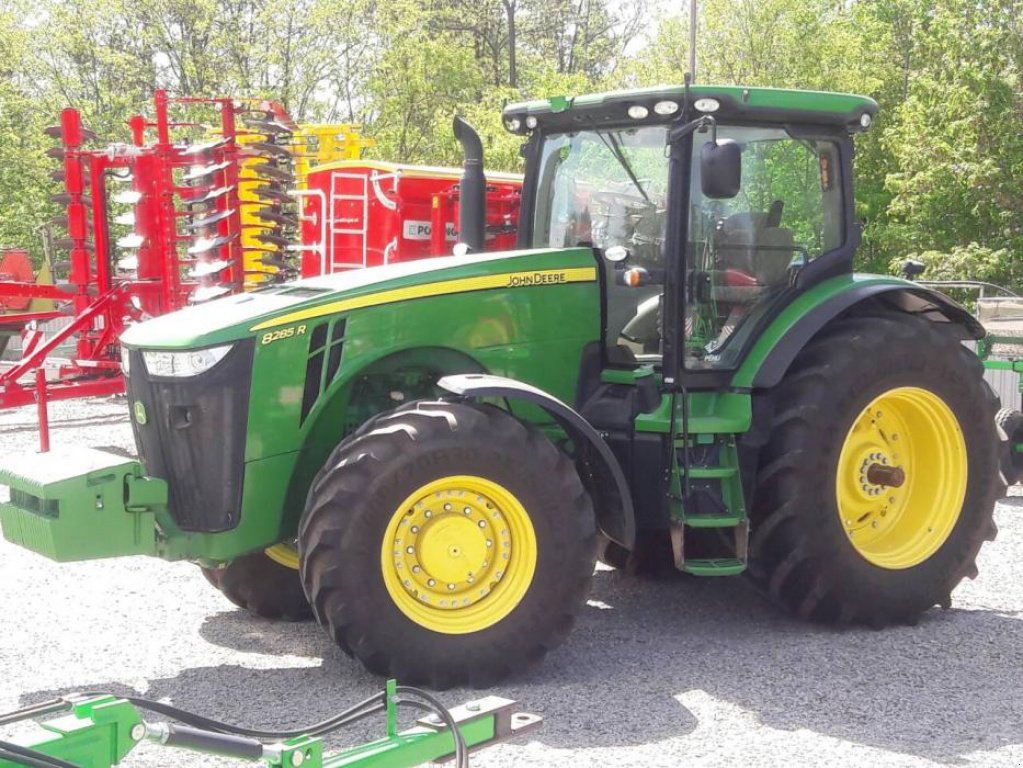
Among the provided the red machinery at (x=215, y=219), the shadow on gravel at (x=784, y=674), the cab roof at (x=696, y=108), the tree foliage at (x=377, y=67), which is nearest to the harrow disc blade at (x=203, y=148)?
the red machinery at (x=215, y=219)

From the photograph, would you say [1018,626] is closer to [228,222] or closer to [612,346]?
[612,346]

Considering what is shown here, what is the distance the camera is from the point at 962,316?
252 inches

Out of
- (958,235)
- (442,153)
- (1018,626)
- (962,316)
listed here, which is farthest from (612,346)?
(442,153)

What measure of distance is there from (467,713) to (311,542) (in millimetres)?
1549

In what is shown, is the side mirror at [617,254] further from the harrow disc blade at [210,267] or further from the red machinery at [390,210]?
the harrow disc blade at [210,267]

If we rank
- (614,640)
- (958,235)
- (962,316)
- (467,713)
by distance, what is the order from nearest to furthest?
(467,713)
(614,640)
(962,316)
(958,235)

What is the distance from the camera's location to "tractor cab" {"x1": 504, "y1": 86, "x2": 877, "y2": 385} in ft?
18.9

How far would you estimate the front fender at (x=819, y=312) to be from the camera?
18.9 feet

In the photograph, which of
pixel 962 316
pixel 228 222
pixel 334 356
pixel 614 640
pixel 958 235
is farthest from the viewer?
pixel 958 235

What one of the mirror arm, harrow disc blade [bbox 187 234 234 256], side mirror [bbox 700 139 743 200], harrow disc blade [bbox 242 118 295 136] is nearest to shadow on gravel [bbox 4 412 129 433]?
harrow disc blade [bbox 187 234 234 256]

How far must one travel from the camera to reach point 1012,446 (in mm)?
9367

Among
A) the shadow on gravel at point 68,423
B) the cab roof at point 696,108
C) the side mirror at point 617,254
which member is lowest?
the shadow on gravel at point 68,423

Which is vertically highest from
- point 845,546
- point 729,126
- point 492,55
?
point 492,55

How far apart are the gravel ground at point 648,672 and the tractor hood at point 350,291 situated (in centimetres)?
135
